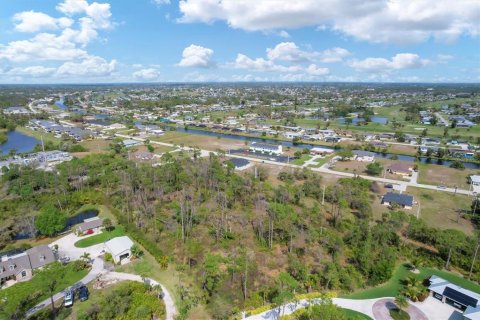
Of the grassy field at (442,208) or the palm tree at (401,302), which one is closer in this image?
the palm tree at (401,302)

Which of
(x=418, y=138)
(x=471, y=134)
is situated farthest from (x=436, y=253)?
(x=471, y=134)

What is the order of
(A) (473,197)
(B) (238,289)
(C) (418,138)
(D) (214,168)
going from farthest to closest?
(C) (418,138), (D) (214,168), (A) (473,197), (B) (238,289)

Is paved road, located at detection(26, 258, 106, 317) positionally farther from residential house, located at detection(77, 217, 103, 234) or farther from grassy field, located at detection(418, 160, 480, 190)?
grassy field, located at detection(418, 160, 480, 190)

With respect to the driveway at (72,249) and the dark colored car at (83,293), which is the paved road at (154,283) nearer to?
the dark colored car at (83,293)

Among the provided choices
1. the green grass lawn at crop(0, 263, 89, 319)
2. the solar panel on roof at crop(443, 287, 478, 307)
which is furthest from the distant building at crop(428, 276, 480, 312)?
the green grass lawn at crop(0, 263, 89, 319)

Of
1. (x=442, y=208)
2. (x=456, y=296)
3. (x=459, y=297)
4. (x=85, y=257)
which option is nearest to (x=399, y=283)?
(x=456, y=296)

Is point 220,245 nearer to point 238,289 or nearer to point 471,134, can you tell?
point 238,289

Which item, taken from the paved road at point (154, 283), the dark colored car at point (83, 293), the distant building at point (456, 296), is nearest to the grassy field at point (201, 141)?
the paved road at point (154, 283)
